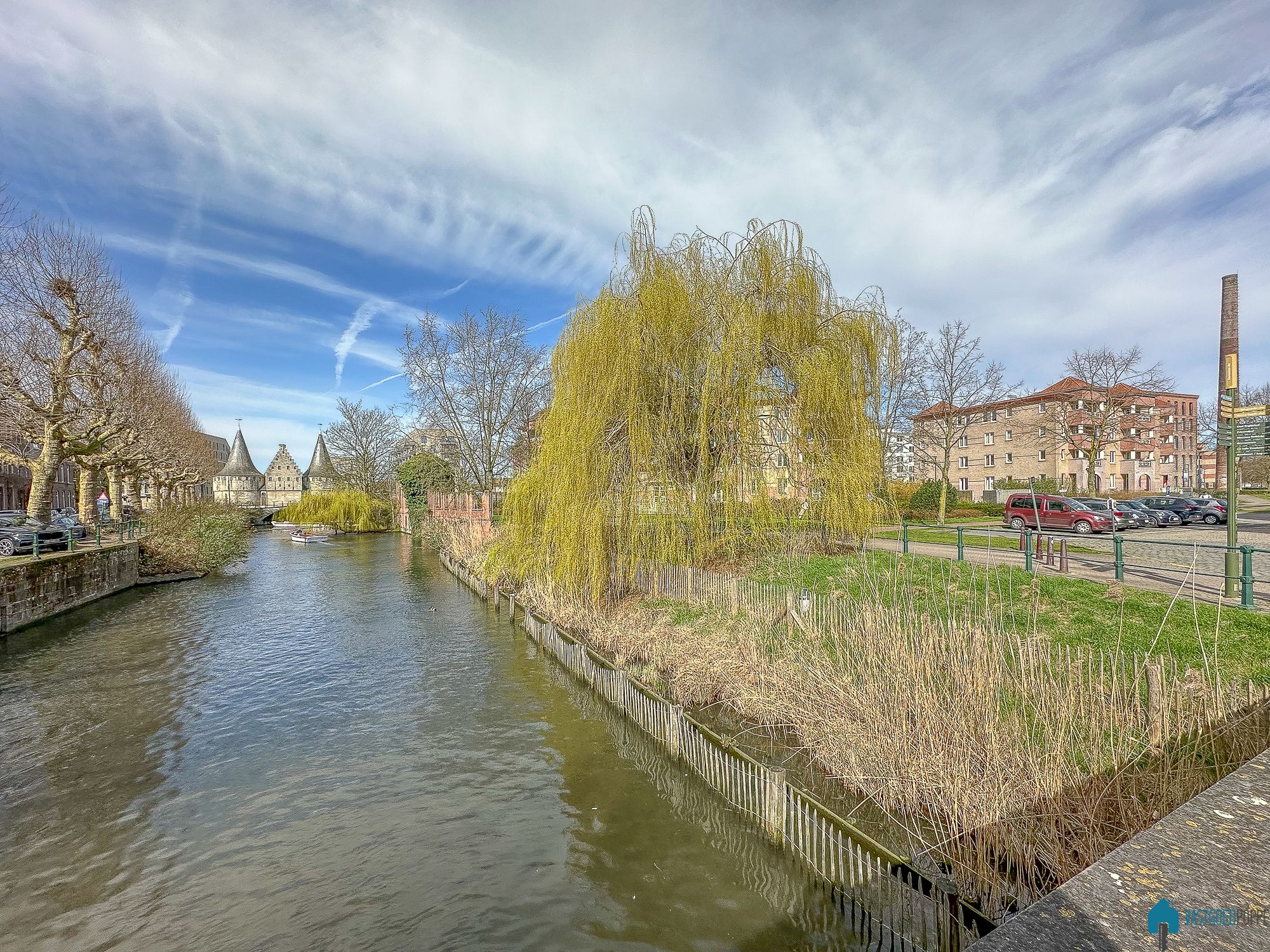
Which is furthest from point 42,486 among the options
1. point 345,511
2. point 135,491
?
point 345,511

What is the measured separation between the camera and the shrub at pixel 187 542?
2547 cm

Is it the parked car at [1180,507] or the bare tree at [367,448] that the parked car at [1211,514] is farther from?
the bare tree at [367,448]

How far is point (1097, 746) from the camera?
5.07 m

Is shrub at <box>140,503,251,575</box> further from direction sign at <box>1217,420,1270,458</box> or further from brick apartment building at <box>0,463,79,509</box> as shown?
direction sign at <box>1217,420,1270,458</box>

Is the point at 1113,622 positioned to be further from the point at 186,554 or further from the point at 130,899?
the point at 186,554

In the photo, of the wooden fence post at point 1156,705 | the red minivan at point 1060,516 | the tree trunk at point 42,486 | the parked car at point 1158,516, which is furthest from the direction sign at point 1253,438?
the tree trunk at point 42,486

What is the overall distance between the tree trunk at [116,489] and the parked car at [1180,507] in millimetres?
49533

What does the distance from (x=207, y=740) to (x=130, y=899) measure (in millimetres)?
3974

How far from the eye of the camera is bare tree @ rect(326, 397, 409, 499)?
5853 centimetres

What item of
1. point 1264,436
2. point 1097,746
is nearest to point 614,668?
point 1097,746

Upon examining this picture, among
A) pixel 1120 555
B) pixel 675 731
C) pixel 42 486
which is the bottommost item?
pixel 675 731

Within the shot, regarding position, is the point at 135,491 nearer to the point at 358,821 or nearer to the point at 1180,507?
the point at 358,821

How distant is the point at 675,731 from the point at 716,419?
19.5 feet

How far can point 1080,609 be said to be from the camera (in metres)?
10.5
